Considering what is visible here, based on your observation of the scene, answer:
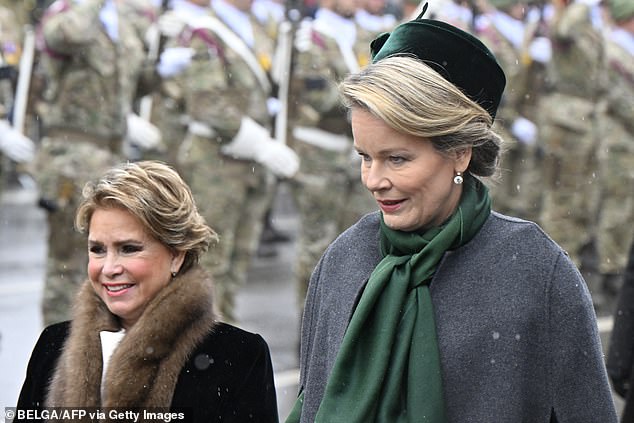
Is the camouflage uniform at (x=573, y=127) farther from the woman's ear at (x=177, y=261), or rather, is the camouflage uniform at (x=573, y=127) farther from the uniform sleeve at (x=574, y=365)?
the uniform sleeve at (x=574, y=365)

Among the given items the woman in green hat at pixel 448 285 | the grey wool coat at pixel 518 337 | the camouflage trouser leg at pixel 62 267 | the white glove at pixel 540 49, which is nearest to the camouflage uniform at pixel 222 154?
the camouflage trouser leg at pixel 62 267

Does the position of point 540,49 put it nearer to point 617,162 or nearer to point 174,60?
point 617,162

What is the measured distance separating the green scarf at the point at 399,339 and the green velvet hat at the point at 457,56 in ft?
0.69

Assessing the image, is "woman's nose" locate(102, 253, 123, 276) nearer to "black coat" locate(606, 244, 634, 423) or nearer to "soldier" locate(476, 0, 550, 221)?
"black coat" locate(606, 244, 634, 423)

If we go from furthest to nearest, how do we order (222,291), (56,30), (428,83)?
1. (222,291)
2. (56,30)
3. (428,83)

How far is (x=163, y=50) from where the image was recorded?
7289 mm

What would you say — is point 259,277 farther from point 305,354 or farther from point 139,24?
point 305,354

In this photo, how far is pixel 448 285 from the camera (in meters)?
2.63

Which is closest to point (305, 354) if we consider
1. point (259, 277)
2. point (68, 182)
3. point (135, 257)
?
point (135, 257)

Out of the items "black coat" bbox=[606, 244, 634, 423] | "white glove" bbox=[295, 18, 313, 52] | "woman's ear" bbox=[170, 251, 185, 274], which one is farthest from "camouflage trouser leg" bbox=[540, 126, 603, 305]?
"woman's ear" bbox=[170, 251, 185, 274]

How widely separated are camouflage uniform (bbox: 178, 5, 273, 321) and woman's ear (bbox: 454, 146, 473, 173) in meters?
4.12

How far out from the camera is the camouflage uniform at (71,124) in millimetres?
6273

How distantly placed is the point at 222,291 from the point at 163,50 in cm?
149

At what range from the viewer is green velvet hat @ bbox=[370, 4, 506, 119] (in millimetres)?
2631
